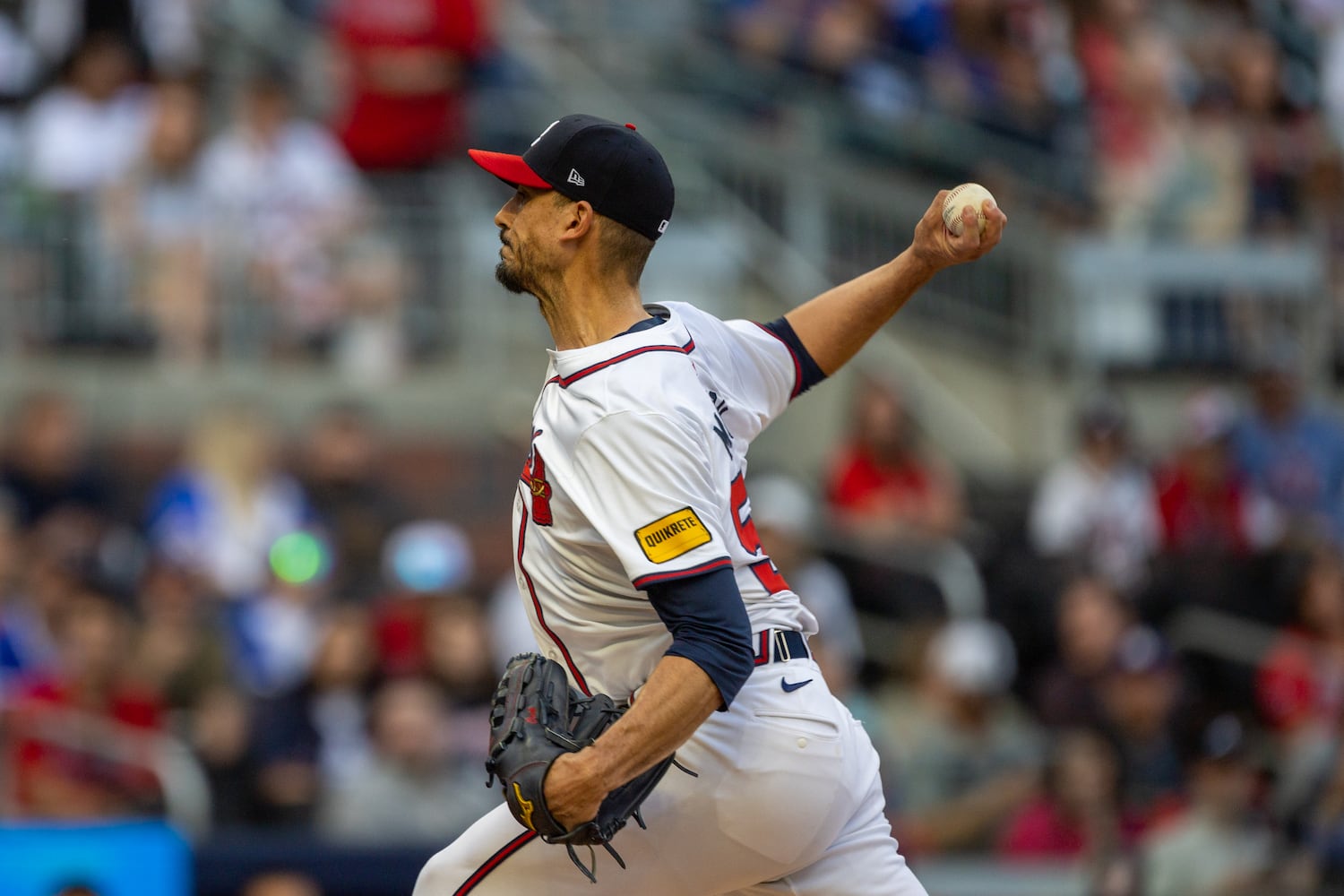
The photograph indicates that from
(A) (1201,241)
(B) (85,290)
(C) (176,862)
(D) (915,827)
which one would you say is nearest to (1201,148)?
(A) (1201,241)

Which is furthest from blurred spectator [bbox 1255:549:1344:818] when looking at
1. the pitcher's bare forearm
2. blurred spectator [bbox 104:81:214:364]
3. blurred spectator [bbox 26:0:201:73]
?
blurred spectator [bbox 26:0:201:73]

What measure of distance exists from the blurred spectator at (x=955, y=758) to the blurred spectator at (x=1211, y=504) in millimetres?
2049

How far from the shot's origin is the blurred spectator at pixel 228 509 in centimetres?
1003

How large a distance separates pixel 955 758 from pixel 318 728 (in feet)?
9.41

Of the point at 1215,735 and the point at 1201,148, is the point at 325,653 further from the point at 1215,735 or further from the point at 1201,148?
the point at 1201,148

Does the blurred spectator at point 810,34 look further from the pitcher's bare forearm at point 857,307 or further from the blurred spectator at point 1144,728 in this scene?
the pitcher's bare forearm at point 857,307

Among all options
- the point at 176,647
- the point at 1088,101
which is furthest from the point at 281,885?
the point at 1088,101

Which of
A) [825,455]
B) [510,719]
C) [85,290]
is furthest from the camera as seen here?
[825,455]

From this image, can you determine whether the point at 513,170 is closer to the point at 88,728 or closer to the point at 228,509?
the point at 88,728

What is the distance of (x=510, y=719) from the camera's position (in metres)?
3.91

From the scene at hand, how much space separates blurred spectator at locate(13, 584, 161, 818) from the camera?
8539 mm

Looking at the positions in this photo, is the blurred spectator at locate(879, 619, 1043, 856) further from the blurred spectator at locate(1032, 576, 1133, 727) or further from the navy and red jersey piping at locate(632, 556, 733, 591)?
the navy and red jersey piping at locate(632, 556, 733, 591)

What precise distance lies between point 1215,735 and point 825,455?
3.18m

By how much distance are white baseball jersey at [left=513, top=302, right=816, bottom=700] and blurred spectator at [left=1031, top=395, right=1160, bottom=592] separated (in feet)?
22.6
